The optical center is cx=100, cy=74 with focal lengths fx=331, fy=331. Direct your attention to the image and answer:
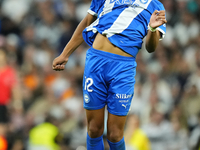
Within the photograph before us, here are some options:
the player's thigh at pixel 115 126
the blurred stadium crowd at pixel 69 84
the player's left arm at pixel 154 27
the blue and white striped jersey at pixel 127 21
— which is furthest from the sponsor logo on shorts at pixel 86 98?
the blurred stadium crowd at pixel 69 84

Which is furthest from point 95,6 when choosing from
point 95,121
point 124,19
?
point 95,121

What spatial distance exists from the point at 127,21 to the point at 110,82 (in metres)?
0.65

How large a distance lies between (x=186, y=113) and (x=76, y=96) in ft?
8.35

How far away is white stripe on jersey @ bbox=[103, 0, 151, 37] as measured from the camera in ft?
11.1

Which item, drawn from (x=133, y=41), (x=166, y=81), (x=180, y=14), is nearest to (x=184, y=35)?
(x=180, y=14)

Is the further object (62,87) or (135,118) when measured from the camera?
(62,87)

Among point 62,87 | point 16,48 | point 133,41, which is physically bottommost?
point 62,87

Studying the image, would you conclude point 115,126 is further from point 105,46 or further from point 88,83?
point 105,46

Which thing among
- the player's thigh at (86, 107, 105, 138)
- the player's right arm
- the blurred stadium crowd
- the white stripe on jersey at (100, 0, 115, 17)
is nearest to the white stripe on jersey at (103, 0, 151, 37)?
the white stripe on jersey at (100, 0, 115, 17)

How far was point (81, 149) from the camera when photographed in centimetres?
674

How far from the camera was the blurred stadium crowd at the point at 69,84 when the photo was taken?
22.6 feet

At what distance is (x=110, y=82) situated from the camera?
3428 mm

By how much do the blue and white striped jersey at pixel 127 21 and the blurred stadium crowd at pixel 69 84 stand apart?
3400 mm

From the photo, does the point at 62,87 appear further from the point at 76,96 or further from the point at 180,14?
the point at 180,14
